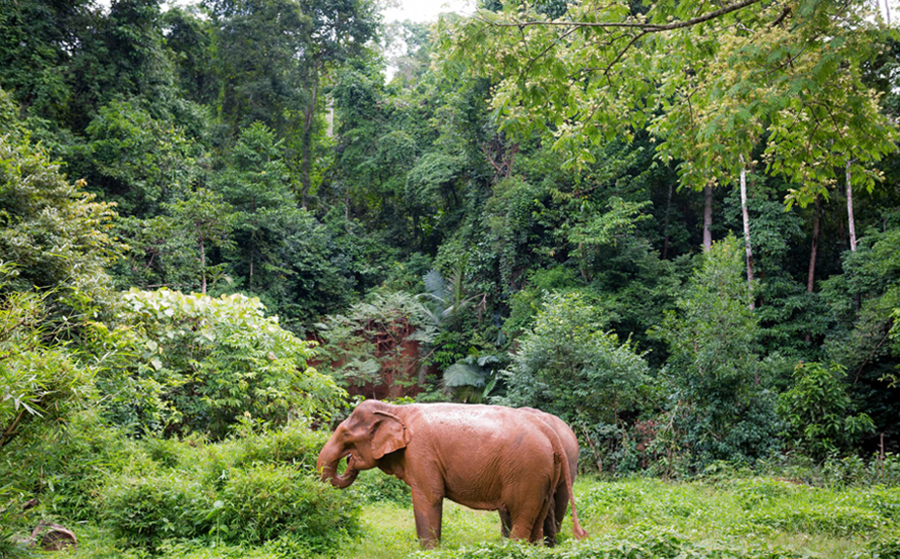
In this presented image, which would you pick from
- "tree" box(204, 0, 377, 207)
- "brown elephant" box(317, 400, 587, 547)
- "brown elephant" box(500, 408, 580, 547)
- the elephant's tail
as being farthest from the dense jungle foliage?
"brown elephant" box(500, 408, 580, 547)

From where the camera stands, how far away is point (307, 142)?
26438 millimetres

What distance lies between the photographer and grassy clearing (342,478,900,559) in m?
3.88

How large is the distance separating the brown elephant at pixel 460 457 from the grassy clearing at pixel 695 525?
0.41 metres

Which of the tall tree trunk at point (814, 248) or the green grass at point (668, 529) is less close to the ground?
the tall tree trunk at point (814, 248)

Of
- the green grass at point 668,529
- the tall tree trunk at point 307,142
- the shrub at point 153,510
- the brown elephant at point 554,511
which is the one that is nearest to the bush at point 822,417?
the green grass at point 668,529

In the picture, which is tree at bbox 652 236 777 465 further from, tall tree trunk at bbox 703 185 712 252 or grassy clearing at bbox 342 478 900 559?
tall tree trunk at bbox 703 185 712 252

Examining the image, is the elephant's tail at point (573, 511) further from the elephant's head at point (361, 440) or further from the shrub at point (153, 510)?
the shrub at point (153, 510)

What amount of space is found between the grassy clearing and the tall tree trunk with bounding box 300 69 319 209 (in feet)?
66.4

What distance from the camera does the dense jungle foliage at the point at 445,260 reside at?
4926 mm

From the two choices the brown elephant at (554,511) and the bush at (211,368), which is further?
the bush at (211,368)

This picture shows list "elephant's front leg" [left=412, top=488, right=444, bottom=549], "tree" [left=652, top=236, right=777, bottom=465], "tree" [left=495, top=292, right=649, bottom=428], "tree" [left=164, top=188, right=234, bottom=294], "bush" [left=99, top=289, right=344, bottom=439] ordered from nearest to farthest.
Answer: "elephant's front leg" [left=412, top=488, right=444, bottom=549] < "bush" [left=99, top=289, right=344, bottom=439] < "tree" [left=652, top=236, right=777, bottom=465] < "tree" [left=495, top=292, right=649, bottom=428] < "tree" [left=164, top=188, right=234, bottom=294]

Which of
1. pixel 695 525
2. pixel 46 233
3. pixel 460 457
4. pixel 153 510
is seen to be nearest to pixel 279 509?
pixel 153 510

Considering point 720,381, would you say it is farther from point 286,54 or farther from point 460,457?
point 286,54

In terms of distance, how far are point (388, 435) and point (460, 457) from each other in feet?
2.34
